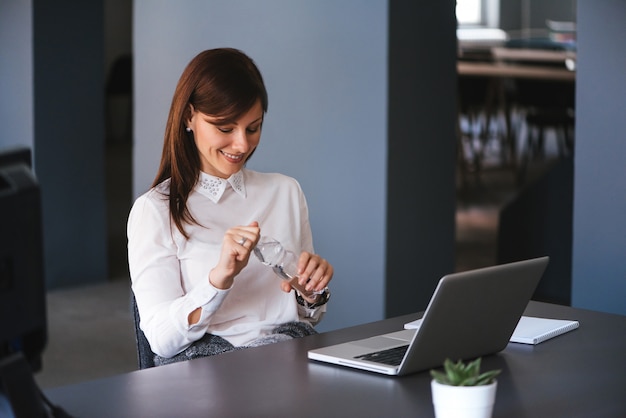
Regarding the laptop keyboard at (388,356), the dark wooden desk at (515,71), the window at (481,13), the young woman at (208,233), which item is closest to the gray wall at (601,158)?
the young woman at (208,233)

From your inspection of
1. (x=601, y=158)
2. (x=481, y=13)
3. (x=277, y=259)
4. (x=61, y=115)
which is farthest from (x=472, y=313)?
(x=481, y=13)

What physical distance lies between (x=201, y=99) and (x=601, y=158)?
1.46 metres

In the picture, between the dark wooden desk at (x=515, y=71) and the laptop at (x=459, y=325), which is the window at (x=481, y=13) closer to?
the dark wooden desk at (x=515, y=71)

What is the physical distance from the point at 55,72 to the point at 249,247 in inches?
146

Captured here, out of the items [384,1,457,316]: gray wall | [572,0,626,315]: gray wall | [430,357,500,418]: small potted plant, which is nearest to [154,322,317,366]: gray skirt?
[430,357,500,418]: small potted plant

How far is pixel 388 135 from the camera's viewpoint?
3484 mm

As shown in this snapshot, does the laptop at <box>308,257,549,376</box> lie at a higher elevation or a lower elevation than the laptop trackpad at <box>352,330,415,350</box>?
higher

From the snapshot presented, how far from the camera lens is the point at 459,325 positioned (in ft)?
5.22

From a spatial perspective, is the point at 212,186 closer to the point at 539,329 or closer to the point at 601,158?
the point at 539,329

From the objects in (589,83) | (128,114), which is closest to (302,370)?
(589,83)

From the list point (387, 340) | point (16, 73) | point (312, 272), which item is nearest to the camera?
point (387, 340)

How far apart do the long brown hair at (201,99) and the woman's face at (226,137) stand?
0.05 ft

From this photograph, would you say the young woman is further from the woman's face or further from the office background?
the office background

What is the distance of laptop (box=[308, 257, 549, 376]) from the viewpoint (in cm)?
152
